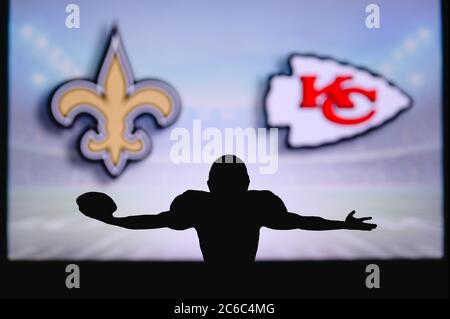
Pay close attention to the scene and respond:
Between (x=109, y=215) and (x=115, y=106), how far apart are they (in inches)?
50.3

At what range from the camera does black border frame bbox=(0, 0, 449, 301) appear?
378 cm

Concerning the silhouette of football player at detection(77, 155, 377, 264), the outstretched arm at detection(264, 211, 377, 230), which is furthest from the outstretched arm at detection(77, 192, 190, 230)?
the outstretched arm at detection(264, 211, 377, 230)

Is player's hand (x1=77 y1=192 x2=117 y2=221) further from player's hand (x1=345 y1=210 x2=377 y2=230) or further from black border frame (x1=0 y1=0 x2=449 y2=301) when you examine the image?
player's hand (x1=345 y1=210 x2=377 y2=230)

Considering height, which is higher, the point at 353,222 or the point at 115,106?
the point at 115,106

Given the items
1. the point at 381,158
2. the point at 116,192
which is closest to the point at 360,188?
the point at 381,158

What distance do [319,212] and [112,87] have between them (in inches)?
69.2

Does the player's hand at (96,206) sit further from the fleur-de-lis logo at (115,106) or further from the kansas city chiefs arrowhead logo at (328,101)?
the kansas city chiefs arrowhead logo at (328,101)

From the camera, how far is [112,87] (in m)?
3.87

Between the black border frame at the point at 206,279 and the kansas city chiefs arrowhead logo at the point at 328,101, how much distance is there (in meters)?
0.94

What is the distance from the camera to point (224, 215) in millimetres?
2869

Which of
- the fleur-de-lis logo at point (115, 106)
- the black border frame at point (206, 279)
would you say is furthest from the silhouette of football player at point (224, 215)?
the fleur-de-lis logo at point (115, 106)

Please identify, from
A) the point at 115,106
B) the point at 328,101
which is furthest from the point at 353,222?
the point at 115,106

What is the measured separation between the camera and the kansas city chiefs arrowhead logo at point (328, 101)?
3.87 m

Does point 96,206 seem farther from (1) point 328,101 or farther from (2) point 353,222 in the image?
(1) point 328,101
